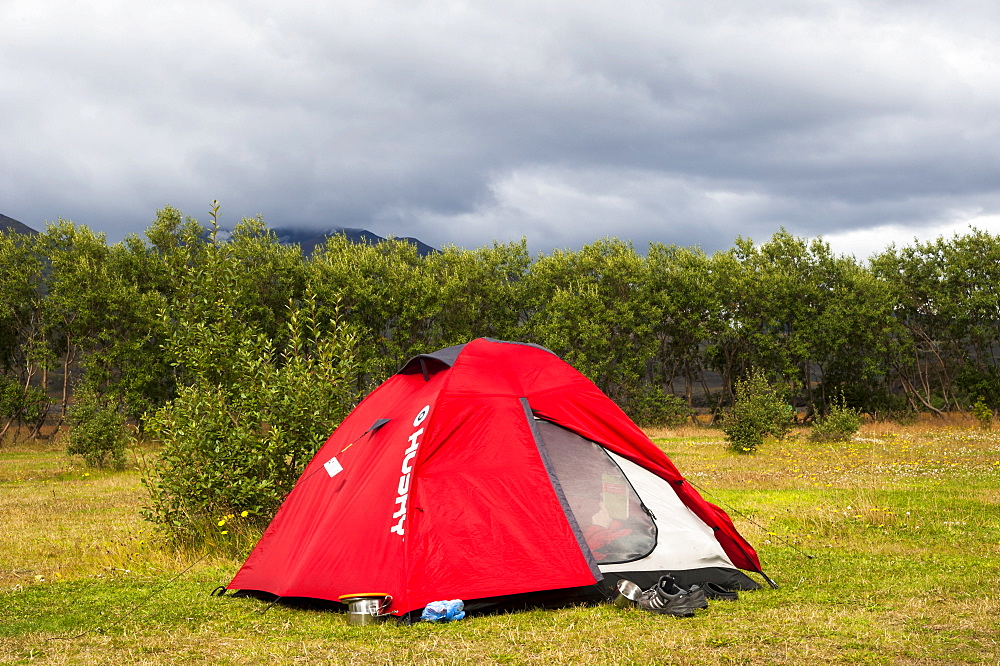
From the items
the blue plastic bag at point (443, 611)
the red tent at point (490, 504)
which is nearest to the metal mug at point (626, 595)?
the red tent at point (490, 504)

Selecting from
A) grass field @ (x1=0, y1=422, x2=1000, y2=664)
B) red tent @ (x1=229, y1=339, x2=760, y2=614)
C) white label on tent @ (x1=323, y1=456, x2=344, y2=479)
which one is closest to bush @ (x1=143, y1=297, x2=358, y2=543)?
grass field @ (x1=0, y1=422, x2=1000, y2=664)

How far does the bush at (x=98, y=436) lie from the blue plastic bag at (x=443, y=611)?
821 inches

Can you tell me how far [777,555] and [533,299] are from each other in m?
36.3

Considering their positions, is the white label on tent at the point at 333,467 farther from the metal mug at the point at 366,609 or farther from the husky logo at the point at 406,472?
the metal mug at the point at 366,609

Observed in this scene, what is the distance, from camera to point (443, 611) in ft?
23.7

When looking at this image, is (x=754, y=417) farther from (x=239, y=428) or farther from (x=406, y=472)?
(x=406, y=472)

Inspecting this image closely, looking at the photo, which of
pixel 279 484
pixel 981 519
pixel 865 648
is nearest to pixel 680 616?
pixel 865 648

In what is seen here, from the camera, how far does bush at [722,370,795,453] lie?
2536 centimetres

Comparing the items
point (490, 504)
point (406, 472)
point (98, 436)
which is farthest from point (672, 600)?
point (98, 436)

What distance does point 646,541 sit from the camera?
→ 8.26 metres

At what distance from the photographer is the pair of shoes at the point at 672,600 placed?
7.30 meters

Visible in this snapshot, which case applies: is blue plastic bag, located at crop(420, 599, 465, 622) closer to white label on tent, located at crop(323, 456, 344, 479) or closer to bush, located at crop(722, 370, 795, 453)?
white label on tent, located at crop(323, 456, 344, 479)

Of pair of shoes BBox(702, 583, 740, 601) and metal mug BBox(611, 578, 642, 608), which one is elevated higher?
metal mug BBox(611, 578, 642, 608)

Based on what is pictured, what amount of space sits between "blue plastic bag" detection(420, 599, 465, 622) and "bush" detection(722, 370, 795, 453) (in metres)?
19.9
